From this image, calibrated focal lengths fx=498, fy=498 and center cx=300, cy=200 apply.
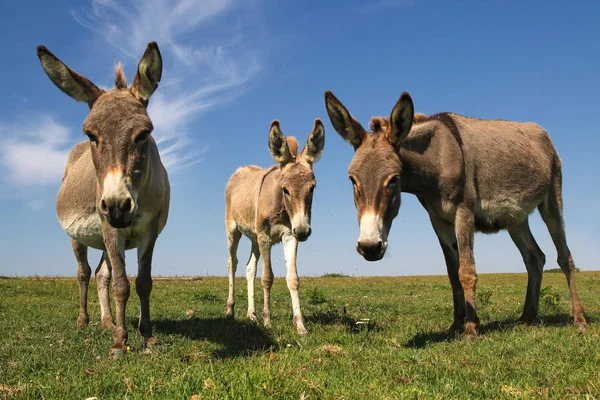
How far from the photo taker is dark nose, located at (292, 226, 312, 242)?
8.58 m

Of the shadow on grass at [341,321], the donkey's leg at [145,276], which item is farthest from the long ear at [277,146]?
the shadow on grass at [341,321]

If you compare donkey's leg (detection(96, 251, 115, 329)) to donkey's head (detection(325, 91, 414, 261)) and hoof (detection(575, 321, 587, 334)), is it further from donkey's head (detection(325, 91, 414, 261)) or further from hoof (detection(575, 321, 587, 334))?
hoof (detection(575, 321, 587, 334))

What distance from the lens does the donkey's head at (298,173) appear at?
8.70m

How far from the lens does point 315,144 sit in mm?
9703

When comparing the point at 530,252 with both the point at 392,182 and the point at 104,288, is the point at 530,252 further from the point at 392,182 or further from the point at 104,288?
the point at 104,288

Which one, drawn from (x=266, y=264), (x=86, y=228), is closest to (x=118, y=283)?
(x=86, y=228)

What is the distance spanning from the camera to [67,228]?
30.5 feet

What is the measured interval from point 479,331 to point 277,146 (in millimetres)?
4788

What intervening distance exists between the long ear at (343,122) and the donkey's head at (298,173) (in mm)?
1876

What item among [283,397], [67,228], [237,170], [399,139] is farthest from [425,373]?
[237,170]

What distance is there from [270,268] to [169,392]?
562 cm

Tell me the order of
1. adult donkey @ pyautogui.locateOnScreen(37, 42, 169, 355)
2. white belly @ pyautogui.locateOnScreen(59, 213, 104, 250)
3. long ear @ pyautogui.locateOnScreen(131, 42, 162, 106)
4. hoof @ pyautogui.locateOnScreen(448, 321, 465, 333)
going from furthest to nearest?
white belly @ pyautogui.locateOnScreen(59, 213, 104, 250), hoof @ pyautogui.locateOnScreen(448, 321, 465, 333), long ear @ pyautogui.locateOnScreen(131, 42, 162, 106), adult donkey @ pyautogui.locateOnScreen(37, 42, 169, 355)

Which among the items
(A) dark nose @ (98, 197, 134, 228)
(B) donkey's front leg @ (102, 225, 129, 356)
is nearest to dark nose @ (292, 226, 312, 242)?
(B) donkey's front leg @ (102, 225, 129, 356)

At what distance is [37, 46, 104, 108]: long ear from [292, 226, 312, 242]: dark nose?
3.81 meters
